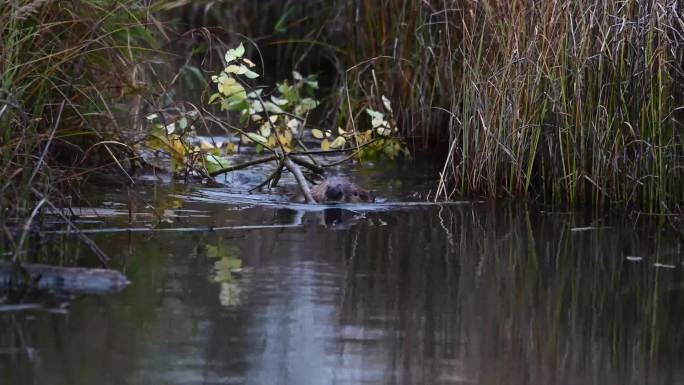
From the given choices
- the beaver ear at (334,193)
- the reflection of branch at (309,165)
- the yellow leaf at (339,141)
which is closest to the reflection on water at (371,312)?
the beaver ear at (334,193)

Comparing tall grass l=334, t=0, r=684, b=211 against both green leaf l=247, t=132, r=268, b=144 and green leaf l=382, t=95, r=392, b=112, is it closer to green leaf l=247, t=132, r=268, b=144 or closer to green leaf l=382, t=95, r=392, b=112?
green leaf l=382, t=95, r=392, b=112

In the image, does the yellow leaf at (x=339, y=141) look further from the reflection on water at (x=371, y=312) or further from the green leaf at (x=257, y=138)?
the reflection on water at (x=371, y=312)

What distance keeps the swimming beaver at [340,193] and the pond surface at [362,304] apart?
291mm

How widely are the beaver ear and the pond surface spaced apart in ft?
0.93

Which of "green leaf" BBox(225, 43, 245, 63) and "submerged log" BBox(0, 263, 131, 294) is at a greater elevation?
"green leaf" BBox(225, 43, 245, 63)

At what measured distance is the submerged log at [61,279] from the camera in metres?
4.23

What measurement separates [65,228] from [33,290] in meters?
0.96

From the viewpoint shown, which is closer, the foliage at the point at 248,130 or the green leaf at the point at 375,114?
the foliage at the point at 248,130

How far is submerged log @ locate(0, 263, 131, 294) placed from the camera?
13.9 ft

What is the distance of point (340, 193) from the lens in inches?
263

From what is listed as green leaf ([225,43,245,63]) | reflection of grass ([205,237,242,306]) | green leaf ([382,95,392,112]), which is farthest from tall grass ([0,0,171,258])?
green leaf ([382,95,392,112])

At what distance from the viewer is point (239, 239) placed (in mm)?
5492

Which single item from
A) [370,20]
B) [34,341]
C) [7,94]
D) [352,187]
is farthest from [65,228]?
[370,20]

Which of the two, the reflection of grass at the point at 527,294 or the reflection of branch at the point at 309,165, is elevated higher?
the reflection of branch at the point at 309,165
